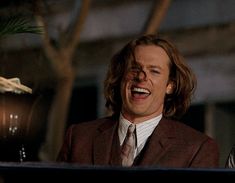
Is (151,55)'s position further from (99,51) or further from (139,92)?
(99,51)

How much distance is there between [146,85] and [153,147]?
253 mm

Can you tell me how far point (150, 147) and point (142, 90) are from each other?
0.78 ft

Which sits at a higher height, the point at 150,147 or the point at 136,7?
the point at 136,7

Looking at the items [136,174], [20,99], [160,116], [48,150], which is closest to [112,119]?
[160,116]

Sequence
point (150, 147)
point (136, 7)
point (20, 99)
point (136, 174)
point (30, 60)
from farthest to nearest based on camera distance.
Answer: point (136, 7), point (30, 60), point (20, 99), point (150, 147), point (136, 174)

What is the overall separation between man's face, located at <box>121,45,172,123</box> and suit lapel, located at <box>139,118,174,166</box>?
0.26 feet

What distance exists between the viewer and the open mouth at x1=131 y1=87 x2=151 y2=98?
2895 millimetres

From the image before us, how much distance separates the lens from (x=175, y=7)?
10492 mm

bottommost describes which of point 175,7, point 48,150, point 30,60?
point 48,150

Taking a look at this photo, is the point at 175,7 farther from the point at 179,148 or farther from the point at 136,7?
the point at 179,148

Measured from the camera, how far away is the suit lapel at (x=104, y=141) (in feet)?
9.27

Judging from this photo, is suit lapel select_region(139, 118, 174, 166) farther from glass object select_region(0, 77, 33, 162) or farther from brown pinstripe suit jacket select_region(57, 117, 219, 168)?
glass object select_region(0, 77, 33, 162)

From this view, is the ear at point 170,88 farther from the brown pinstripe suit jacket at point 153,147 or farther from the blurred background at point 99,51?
the blurred background at point 99,51

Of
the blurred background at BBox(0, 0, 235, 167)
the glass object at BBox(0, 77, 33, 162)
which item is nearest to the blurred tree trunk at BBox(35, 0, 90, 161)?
the blurred background at BBox(0, 0, 235, 167)
